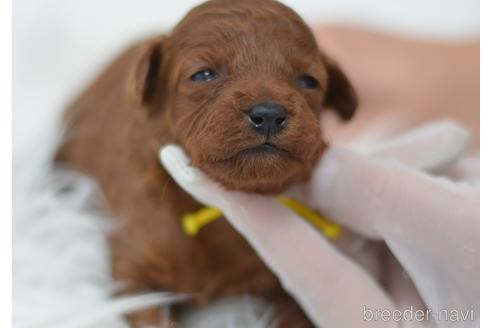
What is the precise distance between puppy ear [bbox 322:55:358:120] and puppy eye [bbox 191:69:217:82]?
354 mm

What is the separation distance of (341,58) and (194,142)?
1.45 meters

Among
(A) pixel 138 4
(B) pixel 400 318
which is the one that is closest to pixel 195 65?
(B) pixel 400 318

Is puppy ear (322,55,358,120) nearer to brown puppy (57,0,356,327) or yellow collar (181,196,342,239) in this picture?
brown puppy (57,0,356,327)

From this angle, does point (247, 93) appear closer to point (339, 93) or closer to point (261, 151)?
point (261, 151)

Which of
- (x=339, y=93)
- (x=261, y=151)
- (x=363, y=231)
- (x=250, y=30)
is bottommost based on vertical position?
(x=363, y=231)

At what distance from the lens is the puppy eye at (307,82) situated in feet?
4.14

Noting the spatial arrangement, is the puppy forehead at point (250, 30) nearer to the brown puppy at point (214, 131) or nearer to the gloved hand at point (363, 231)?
the brown puppy at point (214, 131)

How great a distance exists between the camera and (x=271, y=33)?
1197 mm

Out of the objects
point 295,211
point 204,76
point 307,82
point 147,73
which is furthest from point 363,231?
point 147,73

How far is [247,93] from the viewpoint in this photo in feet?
3.70

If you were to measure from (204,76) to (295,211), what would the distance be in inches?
15.0

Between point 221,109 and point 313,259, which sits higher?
point 221,109

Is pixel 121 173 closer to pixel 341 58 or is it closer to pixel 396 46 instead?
pixel 341 58

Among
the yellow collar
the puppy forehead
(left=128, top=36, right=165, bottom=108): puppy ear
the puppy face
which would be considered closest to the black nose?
the puppy face
